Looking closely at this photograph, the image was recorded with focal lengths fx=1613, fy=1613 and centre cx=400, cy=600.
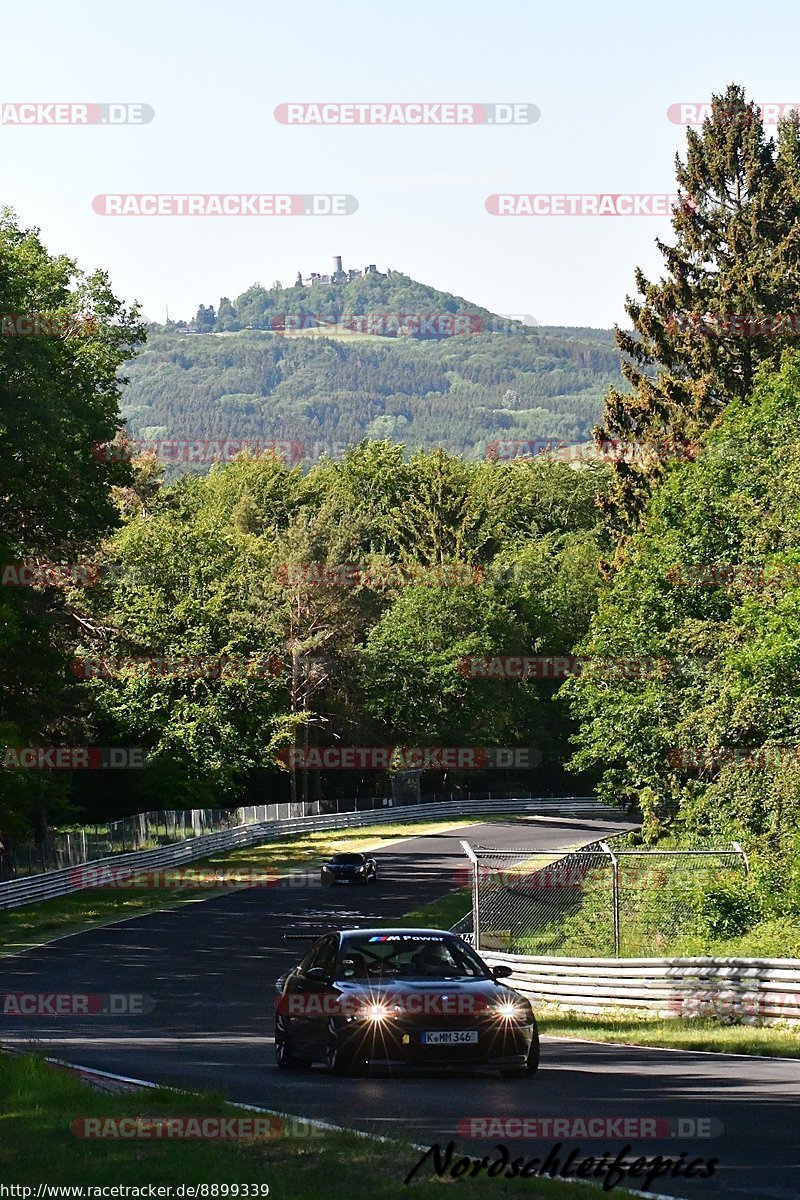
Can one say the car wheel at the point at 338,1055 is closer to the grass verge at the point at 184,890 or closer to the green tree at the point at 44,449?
the grass verge at the point at 184,890

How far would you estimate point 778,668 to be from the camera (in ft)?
114

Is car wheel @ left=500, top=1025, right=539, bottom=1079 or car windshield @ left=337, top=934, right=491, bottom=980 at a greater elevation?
car windshield @ left=337, top=934, right=491, bottom=980

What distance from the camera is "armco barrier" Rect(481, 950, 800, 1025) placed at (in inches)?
722

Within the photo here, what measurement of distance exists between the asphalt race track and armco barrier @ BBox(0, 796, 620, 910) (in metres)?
8.70

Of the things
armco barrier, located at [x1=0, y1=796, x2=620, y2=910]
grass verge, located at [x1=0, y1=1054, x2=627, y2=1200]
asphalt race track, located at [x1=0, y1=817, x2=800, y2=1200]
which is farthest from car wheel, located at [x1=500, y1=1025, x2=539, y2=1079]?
armco barrier, located at [x1=0, y1=796, x2=620, y2=910]

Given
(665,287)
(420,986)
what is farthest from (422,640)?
(420,986)

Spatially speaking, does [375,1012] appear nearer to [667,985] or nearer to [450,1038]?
[450,1038]

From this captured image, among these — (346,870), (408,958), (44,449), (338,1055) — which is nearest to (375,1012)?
(338,1055)

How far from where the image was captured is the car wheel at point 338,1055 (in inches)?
548

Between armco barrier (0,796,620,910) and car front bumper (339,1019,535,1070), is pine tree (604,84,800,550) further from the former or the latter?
car front bumper (339,1019,535,1070)

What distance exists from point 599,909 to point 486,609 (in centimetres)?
6336

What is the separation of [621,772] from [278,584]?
135ft

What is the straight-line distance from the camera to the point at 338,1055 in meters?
14.0

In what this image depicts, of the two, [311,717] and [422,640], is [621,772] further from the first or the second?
[422,640]
